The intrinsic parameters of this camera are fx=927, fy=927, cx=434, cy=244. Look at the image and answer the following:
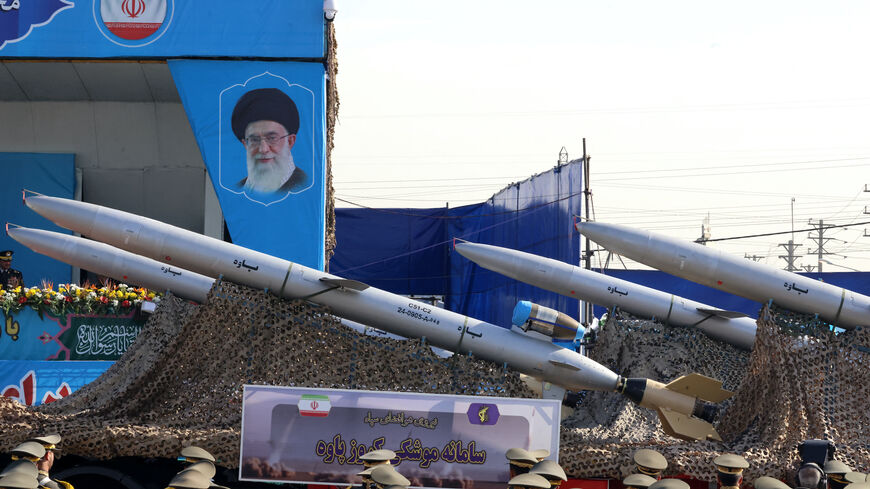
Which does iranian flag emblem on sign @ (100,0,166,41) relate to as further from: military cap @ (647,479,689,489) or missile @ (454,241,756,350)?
military cap @ (647,479,689,489)

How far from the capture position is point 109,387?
12227 millimetres

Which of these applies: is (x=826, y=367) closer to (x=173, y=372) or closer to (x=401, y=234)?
(x=173, y=372)

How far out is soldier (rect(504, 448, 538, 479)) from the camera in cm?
905

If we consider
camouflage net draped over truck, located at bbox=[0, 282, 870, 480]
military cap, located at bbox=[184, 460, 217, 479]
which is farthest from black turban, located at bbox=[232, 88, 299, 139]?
military cap, located at bbox=[184, 460, 217, 479]

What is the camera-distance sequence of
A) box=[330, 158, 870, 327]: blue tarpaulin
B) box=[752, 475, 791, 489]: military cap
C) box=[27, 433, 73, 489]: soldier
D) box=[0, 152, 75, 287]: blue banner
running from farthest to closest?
box=[0, 152, 75, 287]: blue banner
box=[330, 158, 870, 327]: blue tarpaulin
box=[27, 433, 73, 489]: soldier
box=[752, 475, 791, 489]: military cap

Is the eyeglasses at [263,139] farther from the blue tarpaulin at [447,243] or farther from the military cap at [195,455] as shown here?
the military cap at [195,455]

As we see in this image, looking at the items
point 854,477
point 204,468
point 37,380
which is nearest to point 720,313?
point 854,477

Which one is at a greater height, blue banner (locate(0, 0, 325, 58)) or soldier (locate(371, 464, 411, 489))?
blue banner (locate(0, 0, 325, 58))

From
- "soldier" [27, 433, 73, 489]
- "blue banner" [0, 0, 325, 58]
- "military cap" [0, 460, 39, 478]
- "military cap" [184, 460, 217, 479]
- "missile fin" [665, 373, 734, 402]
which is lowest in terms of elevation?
"soldier" [27, 433, 73, 489]

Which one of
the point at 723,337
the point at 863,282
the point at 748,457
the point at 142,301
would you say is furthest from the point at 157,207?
the point at 863,282

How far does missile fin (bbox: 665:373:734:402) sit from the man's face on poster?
9324 millimetres

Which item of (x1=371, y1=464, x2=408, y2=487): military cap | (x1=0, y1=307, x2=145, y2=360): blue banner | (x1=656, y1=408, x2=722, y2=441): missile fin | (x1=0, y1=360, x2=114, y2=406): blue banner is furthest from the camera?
(x1=0, y1=307, x2=145, y2=360): blue banner

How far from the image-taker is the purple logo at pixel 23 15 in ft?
60.4

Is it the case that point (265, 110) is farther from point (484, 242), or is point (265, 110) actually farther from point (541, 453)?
point (484, 242)
